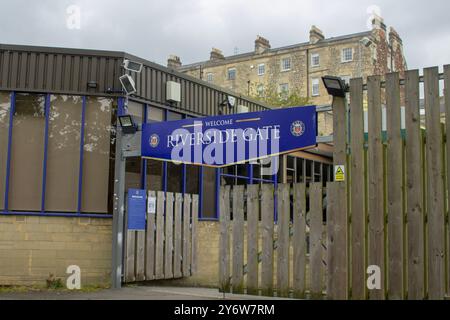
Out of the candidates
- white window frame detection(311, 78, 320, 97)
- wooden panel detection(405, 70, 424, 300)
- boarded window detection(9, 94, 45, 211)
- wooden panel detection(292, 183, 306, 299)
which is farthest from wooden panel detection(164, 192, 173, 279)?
white window frame detection(311, 78, 320, 97)

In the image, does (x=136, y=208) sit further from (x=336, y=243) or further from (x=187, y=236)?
(x=336, y=243)

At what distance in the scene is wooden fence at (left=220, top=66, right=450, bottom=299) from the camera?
7.82 metres

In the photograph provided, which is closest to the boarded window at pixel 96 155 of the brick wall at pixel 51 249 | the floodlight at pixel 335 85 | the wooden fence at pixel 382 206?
the brick wall at pixel 51 249

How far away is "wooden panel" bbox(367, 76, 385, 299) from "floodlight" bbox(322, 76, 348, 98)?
0.40 metres

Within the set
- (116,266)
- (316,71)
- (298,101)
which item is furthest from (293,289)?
(316,71)

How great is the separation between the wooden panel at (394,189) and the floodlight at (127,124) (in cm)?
548

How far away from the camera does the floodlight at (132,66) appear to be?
1219 centimetres

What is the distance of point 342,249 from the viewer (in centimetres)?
833

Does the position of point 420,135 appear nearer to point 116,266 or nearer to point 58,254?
point 116,266

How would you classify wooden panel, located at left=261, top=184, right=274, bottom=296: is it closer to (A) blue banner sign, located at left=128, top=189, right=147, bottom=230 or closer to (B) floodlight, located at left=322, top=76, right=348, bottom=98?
(B) floodlight, located at left=322, top=76, right=348, bottom=98

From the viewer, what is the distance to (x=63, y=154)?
39.9ft

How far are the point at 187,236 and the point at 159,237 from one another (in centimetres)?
111

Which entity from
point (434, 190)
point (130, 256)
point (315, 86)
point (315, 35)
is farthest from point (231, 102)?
point (315, 35)

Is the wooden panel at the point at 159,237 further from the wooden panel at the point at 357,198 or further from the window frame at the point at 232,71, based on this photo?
the window frame at the point at 232,71
